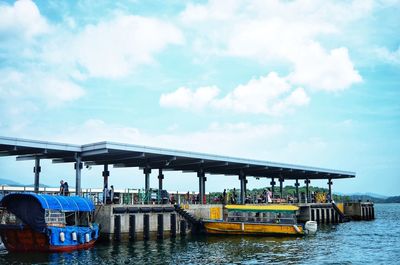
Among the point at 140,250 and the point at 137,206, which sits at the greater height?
the point at 137,206

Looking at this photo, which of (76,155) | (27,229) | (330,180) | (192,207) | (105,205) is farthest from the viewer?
(330,180)

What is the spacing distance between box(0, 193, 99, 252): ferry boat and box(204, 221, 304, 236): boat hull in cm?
1305

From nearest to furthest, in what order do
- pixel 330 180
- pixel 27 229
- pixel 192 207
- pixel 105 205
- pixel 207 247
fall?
1. pixel 27 229
2. pixel 207 247
3. pixel 105 205
4. pixel 192 207
5. pixel 330 180

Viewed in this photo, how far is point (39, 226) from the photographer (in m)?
30.1

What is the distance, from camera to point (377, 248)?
34531 mm

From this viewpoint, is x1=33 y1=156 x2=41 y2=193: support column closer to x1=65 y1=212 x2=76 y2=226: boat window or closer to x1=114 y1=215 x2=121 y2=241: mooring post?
x1=65 y1=212 x2=76 y2=226: boat window

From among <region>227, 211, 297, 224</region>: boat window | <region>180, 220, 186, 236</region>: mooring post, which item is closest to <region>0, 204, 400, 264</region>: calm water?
<region>180, 220, 186, 236</region>: mooring post

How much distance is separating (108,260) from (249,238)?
1604 centimetres

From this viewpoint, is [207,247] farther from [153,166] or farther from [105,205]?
[153,166]

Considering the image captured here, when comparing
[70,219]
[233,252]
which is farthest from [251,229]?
[70,219]

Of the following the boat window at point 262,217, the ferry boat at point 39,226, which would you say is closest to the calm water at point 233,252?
the ferry boat at point 39,226

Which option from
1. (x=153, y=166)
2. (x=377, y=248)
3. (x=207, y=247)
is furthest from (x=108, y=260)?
(x=153, y=166)

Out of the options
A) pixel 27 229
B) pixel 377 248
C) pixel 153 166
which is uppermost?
pixel 153 166

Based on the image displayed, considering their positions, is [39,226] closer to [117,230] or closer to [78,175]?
[117,230]
